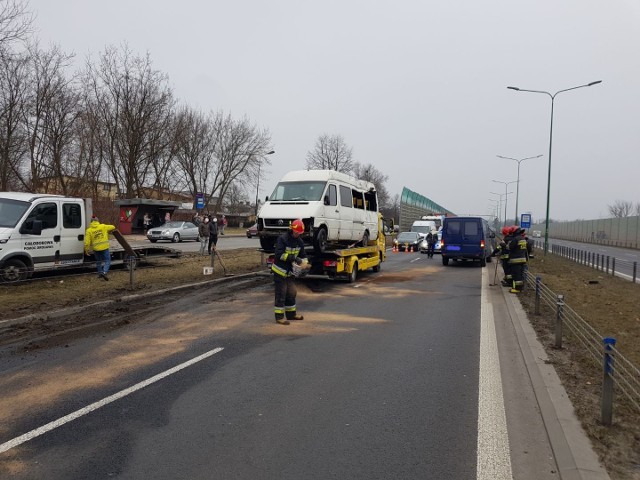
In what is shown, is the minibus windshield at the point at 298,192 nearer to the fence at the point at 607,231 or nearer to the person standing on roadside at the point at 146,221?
the person standing on roadside at the point at 146,221

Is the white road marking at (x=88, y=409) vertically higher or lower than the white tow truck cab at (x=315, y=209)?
lower

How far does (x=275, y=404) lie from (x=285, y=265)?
12.8 feet

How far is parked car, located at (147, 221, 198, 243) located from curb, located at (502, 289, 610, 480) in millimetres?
28154

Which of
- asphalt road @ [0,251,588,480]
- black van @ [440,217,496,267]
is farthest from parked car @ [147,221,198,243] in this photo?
asphalt road @ [0,251,588,480]

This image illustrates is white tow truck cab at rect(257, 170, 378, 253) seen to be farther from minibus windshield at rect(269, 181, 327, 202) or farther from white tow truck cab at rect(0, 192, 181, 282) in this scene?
white tow truck cab at rect(0, 192, 181, 282)

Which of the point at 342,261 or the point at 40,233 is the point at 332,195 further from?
the point at 40,233

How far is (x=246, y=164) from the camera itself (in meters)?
62.6

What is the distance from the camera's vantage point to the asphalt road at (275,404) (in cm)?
361

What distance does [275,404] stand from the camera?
15.8 ft

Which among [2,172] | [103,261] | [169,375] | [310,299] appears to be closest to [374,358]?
[169,375]

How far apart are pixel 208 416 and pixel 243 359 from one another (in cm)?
188

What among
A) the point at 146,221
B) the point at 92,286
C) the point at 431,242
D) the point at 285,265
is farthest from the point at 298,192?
the point at 146,221

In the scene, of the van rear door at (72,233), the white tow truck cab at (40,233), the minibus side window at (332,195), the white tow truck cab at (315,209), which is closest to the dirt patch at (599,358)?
the white tow truck cab at (315,209)

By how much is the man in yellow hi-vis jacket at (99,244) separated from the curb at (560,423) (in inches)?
400
